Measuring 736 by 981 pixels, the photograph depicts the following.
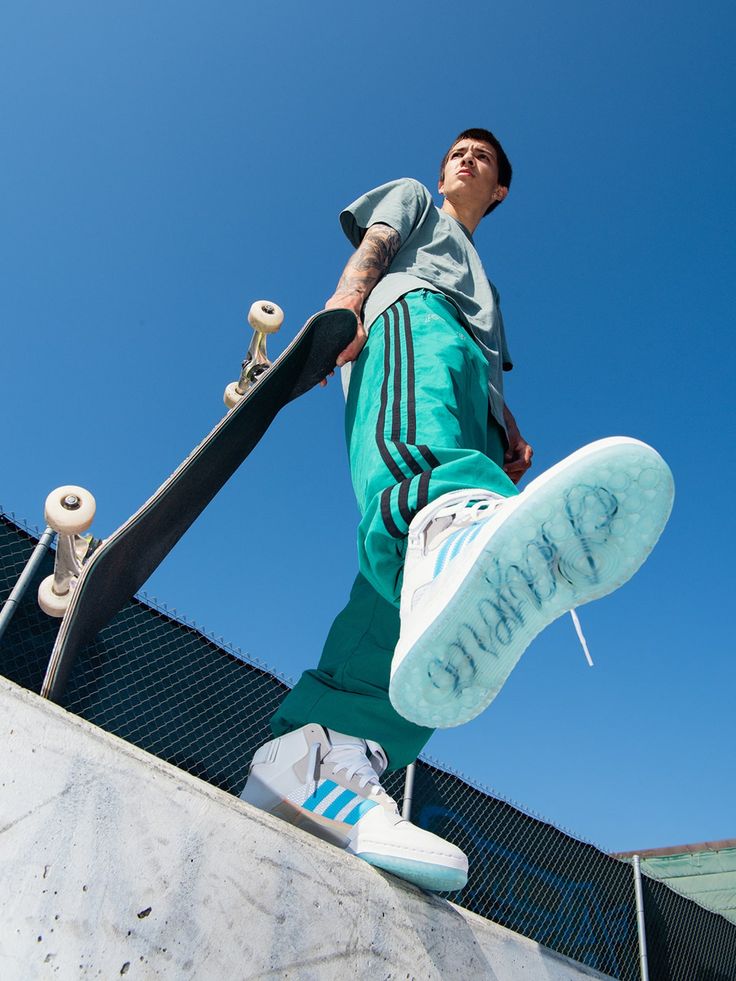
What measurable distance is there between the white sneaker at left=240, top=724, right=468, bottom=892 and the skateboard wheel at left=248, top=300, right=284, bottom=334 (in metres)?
1.25

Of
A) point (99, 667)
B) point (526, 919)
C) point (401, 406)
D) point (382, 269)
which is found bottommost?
point (526, 919)

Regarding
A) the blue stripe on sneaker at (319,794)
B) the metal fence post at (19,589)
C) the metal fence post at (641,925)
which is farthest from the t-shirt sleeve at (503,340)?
the metal fence post at (641,925)

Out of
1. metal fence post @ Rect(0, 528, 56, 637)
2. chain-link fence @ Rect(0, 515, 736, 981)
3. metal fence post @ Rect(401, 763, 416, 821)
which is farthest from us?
metal fence post @ Rect(401, 763, 416, 821)

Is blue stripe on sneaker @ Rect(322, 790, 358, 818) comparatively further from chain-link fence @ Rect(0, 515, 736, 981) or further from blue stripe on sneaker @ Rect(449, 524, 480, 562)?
chain-link fence @ Rect(0, 515, 736, 981)

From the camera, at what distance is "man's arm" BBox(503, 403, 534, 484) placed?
245 cm

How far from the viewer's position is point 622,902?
5332 millimetres

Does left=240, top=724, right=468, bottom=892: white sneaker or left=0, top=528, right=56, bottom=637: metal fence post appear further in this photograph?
left=0, top=528, right=56, bottom=637: metal fence post

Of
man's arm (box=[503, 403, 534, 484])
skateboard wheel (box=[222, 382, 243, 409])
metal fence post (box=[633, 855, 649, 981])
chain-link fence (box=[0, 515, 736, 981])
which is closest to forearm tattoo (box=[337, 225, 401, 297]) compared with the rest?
skateboard wheel (box=[222, 382, 243, 409])

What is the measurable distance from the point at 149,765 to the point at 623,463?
0.76 metres

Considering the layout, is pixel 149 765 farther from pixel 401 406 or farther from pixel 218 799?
pixel 401 406

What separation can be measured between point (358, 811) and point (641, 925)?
4888 mm

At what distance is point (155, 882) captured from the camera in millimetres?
856

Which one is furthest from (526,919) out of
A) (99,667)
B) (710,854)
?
(710,854)

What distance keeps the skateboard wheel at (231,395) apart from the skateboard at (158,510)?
360 millimetres
